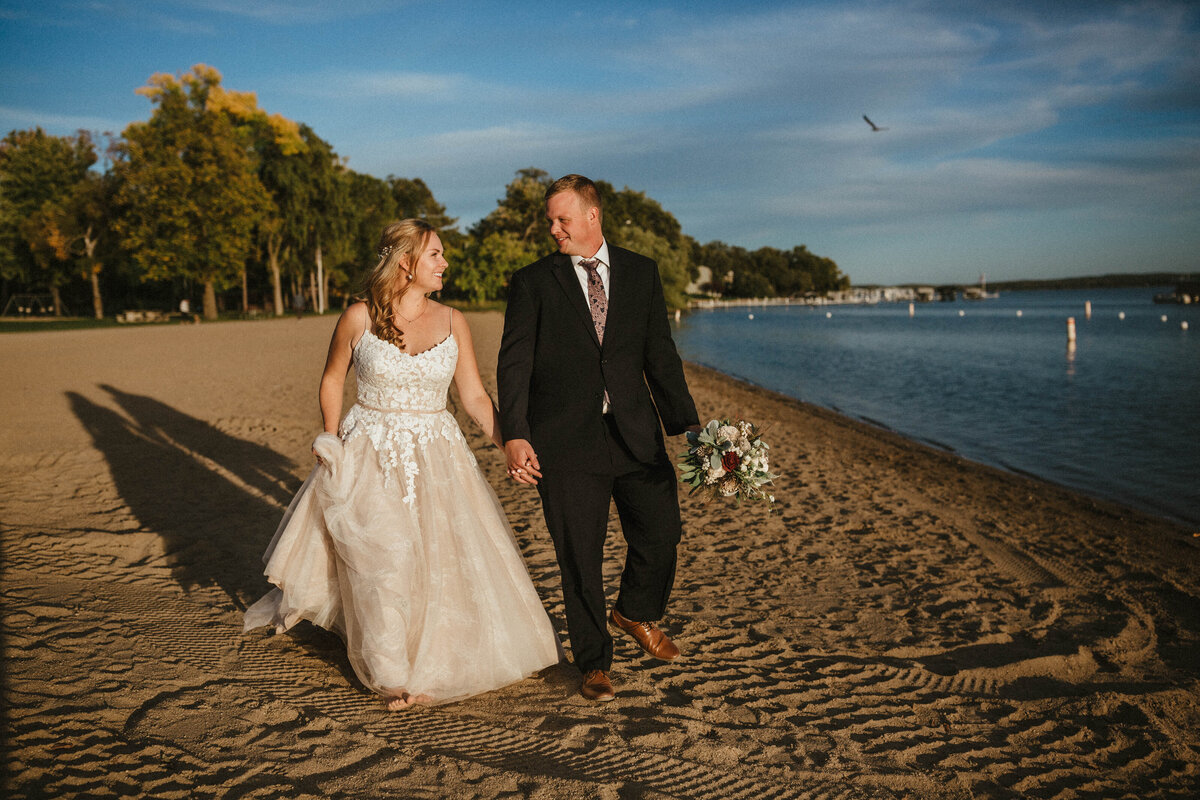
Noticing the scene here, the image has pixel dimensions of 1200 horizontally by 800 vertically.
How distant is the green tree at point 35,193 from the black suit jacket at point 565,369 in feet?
176

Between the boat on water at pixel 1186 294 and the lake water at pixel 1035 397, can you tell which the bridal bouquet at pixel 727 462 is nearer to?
the lake water at pixel 1035 397

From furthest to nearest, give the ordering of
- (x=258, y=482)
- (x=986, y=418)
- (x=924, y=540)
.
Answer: (x=986, y=418)
(x=258, y=482)
(x=924, y=540)

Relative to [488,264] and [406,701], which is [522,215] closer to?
[488,264]

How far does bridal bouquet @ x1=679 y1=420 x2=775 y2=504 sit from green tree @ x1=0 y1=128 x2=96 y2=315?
54027 mm

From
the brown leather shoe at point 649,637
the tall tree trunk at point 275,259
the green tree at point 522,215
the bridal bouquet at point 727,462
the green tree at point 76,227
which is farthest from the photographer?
the green tree at point 522,215

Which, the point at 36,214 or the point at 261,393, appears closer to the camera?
the point at 261,393

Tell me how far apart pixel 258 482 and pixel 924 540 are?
716 cm

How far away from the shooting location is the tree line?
40719 millimetres

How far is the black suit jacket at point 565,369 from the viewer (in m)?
3.67

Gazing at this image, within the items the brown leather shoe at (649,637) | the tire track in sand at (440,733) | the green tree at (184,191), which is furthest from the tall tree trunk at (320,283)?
the brown leather shoe at (649,637)

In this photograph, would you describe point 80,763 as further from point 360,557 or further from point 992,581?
point 992,581

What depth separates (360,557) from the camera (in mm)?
3598

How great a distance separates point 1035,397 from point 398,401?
22.6 m

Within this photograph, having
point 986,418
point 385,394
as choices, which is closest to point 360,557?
point 385,394
